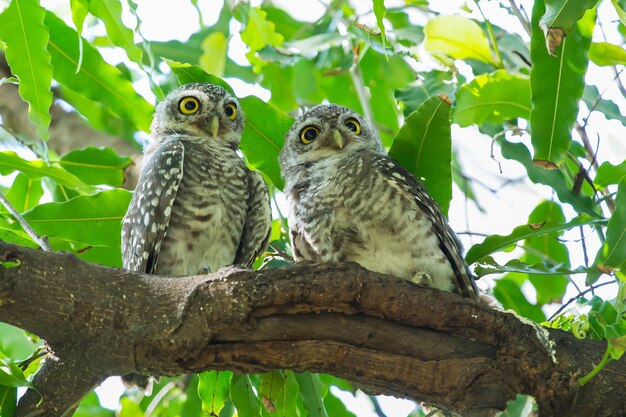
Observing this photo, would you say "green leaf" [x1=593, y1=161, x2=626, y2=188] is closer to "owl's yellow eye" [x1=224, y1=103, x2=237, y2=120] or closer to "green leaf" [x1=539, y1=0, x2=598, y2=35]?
"green leaf" [x1=539, y1=0, x2=598, y2=35]

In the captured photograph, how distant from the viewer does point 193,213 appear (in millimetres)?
4191

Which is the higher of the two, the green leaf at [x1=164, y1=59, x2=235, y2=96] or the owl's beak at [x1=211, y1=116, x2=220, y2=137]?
the green leaf at [x1=164, y1=59, x2=235, y2=96]

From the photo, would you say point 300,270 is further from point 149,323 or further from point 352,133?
point 352,133

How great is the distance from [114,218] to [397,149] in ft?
4.84

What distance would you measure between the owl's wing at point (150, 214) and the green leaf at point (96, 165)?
2.75ft

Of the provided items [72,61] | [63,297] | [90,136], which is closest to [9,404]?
[63,297]

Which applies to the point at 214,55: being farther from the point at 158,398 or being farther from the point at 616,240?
the point at 616,240

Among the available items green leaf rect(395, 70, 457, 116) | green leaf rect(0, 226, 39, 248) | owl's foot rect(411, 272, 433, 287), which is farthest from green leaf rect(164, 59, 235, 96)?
owl's foot rect(411, 272, 433, 287)

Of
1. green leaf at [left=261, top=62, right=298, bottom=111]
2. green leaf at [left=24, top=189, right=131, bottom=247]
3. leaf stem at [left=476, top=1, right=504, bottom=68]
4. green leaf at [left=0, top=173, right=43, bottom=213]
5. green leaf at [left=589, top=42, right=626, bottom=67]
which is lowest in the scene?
green leaf at [left=24, top=189, right=131, bottom=247]

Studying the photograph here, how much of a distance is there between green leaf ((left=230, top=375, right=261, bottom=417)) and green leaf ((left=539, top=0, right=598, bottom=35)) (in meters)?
2.03

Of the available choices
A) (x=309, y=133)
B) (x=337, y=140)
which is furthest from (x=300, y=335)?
(x=309, y=133)

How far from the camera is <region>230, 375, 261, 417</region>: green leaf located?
3.91 meters

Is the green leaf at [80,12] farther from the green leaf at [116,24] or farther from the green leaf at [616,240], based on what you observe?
the green leaf at [616,240]

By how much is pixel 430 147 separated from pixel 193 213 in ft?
3.88
